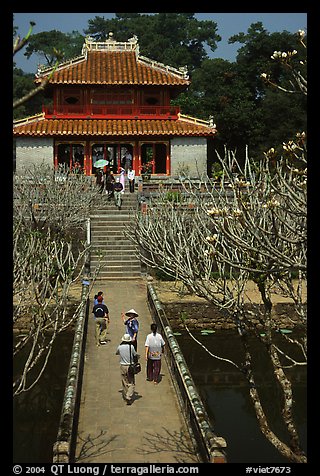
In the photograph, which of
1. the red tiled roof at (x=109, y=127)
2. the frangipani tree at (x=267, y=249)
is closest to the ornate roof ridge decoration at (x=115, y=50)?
the red tiled roof at (x=109, y=127)

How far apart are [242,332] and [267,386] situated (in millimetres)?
6288

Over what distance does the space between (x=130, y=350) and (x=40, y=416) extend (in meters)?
3.69

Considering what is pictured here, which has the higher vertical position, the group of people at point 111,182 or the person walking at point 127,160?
the person walking at point 127,160

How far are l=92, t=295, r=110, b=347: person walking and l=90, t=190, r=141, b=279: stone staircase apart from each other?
23.8 feet

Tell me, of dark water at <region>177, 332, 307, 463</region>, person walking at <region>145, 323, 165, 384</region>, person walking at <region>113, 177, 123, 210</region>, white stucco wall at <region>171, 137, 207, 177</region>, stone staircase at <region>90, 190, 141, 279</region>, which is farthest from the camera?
white stucco wall at <region>171, 137, 207, 177</region>

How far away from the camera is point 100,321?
15.8 m

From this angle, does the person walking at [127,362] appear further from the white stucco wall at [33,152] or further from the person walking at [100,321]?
the white stucco wall at [33,152]

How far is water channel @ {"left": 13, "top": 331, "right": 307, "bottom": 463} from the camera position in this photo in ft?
42.3

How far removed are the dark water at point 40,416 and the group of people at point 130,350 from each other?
167 centimetres

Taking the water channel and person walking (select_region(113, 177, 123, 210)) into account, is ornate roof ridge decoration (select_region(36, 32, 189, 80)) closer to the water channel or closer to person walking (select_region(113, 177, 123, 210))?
person walking (select_region(113, 177, 123, 210))

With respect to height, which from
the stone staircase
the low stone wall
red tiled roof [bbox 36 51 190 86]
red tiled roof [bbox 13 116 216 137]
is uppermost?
red tiled roof [bbox 36 51 190 86]

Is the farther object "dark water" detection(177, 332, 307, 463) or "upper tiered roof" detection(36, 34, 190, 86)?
"upper tiered roof" detection(36, 34, 190, 86)

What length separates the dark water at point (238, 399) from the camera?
13.0 metres

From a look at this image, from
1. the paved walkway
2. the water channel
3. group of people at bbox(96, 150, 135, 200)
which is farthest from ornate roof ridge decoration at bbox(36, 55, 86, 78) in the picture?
the paved walkway
